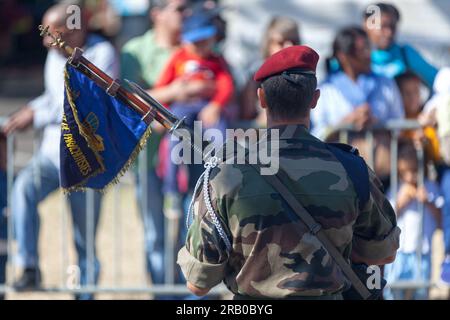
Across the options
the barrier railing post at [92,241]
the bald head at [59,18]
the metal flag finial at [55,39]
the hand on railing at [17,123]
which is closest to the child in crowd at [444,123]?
the barrier railing post at [92,241]

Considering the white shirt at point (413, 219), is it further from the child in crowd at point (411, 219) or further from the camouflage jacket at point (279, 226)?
the camouflage jacket at point (279, 226)

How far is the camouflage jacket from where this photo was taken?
172 inches

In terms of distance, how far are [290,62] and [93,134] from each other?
101 centimetres

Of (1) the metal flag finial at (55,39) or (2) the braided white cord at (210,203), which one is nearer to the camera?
(2) the braided white cord at (210,203)

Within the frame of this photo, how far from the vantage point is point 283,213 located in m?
4.36

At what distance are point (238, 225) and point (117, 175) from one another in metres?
0.93

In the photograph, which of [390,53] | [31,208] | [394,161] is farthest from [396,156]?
[31,208]

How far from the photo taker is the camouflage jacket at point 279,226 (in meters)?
4.37

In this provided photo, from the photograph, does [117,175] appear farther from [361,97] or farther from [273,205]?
[361,97]

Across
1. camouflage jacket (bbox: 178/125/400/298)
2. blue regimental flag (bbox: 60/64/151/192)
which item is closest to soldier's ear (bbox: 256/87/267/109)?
camouflage jacket (bbox: 178/125/400/298)

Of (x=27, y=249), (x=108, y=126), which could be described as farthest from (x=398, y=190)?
(x=108, y=126)

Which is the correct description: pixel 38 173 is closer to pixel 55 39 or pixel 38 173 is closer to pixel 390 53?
pixel 390 53

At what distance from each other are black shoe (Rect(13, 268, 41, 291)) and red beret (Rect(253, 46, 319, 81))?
127 inches
